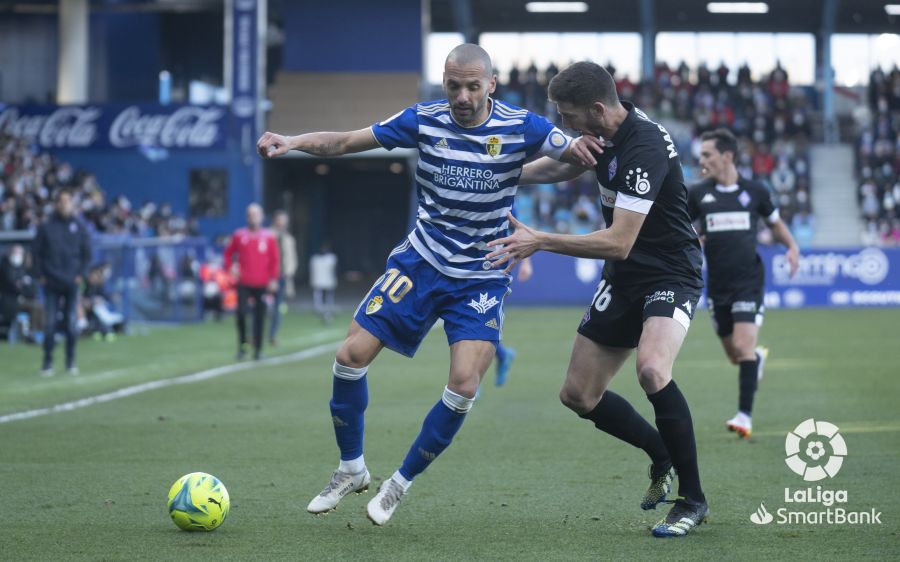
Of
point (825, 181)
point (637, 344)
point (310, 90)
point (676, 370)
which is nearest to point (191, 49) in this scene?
point (310, 90)

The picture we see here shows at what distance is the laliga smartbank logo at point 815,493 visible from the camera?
6.43 m

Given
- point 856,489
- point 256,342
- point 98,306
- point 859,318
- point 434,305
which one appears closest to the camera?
point 434,305

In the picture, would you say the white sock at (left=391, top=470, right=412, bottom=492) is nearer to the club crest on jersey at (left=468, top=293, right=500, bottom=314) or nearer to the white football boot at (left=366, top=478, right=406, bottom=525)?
→ the white football boot at (left=366, top=478, right=406, bottom=525)

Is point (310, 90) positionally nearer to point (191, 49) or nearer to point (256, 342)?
point (191, 49)

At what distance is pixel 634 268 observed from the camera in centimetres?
651

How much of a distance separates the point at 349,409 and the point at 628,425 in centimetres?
150

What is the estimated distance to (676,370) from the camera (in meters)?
15.9

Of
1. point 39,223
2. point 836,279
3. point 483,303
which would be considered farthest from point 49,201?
point 483,303

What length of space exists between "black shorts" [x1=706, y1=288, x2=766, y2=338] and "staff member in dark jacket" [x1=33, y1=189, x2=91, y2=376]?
27.7 feet

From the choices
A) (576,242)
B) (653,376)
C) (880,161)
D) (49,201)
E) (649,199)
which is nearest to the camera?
(576,242)

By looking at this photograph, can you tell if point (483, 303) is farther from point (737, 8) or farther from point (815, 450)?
point (737, 8)

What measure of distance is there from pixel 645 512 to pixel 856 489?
139cm

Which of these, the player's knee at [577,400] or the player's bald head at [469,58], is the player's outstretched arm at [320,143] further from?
the player's knee at [577,400]

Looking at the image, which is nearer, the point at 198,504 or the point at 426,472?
the point at 198,504
